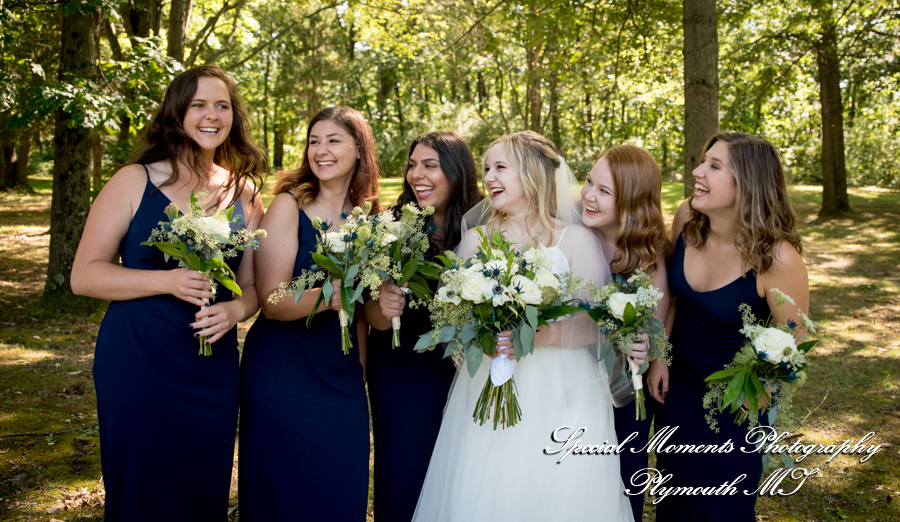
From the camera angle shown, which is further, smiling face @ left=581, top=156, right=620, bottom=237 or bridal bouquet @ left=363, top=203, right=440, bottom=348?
smiling face @ left=581, top=156, right=620, bottom=237

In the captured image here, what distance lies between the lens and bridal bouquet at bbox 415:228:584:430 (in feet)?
9.95

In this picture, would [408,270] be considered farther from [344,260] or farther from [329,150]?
[329,150]

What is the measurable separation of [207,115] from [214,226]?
0.83 metres

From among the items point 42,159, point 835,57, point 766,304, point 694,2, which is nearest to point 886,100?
point 835,57

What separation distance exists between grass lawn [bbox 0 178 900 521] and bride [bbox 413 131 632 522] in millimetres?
1399

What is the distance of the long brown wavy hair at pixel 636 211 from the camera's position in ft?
12.3

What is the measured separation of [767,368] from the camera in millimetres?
3031

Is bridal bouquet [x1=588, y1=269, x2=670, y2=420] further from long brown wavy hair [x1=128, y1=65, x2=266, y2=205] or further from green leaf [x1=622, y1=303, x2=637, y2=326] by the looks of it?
long brown wavy hair [x1=128, y1=65, x2=266, y2=205]

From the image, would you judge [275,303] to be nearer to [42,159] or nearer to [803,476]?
[803,476]

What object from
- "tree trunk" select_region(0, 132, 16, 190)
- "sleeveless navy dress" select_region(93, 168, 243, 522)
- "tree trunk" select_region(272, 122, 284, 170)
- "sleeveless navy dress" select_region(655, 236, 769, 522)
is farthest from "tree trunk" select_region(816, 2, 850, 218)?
"tree trunk" select_region(272, 122, 284, 170)

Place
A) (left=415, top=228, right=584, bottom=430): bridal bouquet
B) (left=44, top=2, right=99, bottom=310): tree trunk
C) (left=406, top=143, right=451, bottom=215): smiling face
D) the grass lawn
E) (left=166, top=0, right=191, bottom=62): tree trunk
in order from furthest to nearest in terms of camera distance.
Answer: (left=166, top=0, right=191, bottom=62): tree trunk → (left=44, top=2, right=99, bottom=310): tree trunk → the grass lawn → (left=406, top=143, right=451, bottom=215): smiling face → (left=415, top=228, right=584, bottom=430): bridal bouquet

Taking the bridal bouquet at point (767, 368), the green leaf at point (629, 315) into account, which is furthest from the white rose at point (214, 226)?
the bridal bouquet at point (767, 368)

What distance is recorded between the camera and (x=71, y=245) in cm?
872

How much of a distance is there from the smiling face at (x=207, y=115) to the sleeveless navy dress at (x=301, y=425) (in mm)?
697
